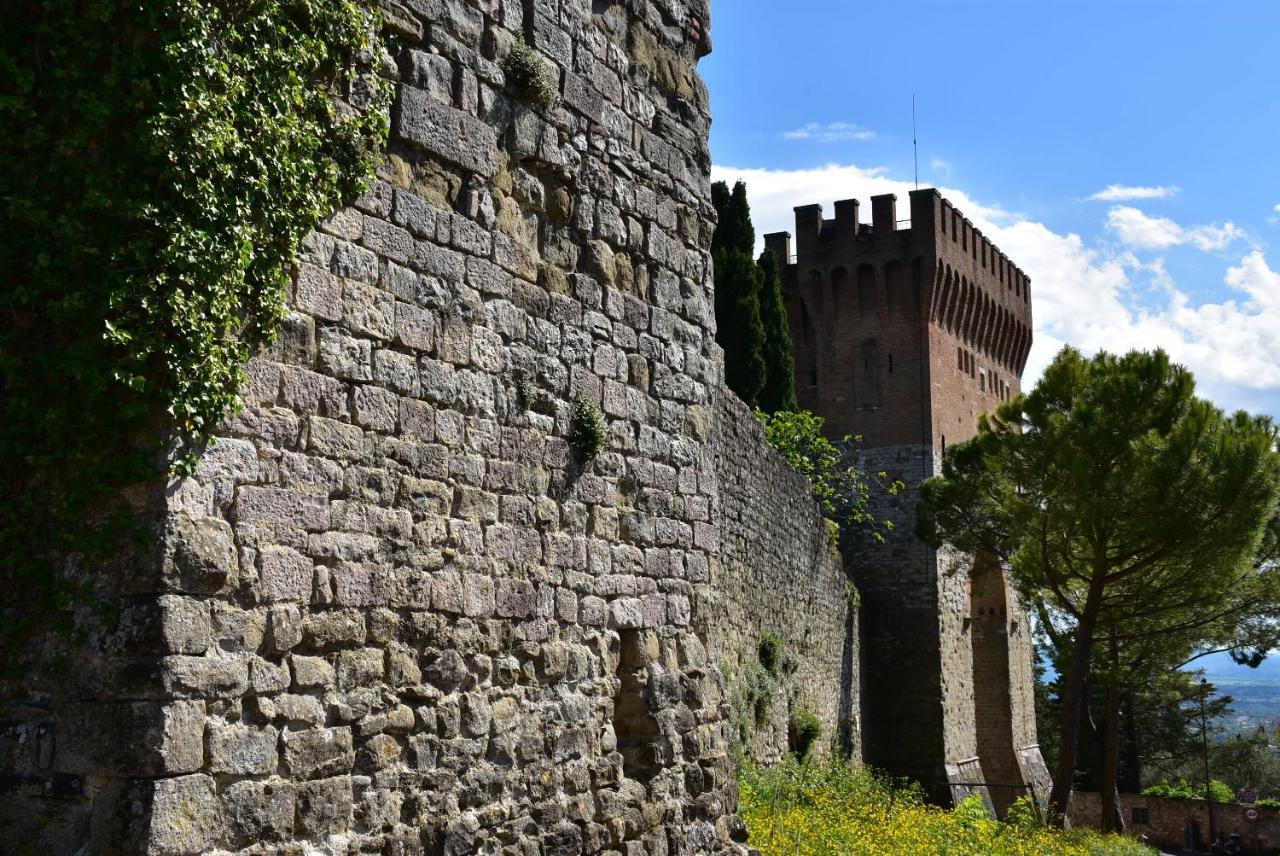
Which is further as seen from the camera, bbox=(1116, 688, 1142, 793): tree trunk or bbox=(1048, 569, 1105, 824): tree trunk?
bbox=(1116, 688, 1142, 793): tree trunk

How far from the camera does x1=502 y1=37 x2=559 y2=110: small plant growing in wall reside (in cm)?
475

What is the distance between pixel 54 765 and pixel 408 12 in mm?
2650

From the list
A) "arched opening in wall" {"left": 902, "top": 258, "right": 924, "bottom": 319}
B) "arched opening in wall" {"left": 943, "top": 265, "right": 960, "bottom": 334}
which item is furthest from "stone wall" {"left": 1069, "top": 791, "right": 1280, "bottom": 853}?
"arched opening in wall" {"left": 902, "top": 258, "right": 924, "bottom": 319}

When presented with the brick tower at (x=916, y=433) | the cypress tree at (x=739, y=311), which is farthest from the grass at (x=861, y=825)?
the cypress tree at (x=739, y=311)

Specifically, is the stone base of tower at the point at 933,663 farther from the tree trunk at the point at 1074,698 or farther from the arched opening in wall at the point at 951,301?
the arched opening in wall at the point at 951,301

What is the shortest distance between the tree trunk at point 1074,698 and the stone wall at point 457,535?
1284 centimetres

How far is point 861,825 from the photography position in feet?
36.2

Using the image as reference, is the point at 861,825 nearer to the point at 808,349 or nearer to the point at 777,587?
the point at 777,587

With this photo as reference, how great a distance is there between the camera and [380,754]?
12.9 ft

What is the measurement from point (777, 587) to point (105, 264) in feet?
39.6

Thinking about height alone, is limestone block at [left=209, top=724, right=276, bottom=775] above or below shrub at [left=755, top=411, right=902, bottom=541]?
below

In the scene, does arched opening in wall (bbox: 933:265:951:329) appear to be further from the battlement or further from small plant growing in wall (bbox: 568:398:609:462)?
small plant growing in wall (bbox: 568:398:609:462)

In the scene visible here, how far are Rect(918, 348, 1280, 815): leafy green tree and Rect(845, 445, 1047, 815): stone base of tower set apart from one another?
300cm

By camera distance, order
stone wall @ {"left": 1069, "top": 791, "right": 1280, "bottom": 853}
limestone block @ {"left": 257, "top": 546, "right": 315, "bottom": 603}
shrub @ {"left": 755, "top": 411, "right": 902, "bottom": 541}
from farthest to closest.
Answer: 1. stone wall @ {"left": 1069, "top": 791, "right": 1280, "bottom": 853}
2. shrub @ {"left": 755, "top": 411, "right": 902, "bottom": 541}
3. limestone block @ {"left": 257, "top": 546, "right": 315, "bottom": 603}
